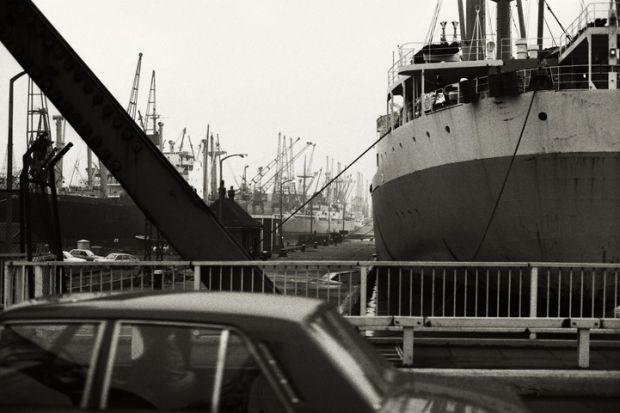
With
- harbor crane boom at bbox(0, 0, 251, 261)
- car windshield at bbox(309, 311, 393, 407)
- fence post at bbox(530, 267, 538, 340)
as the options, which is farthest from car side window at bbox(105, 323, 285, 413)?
fence post at bbox(530, 267, 538, 340)

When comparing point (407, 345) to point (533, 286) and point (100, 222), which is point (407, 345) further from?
point (100, 222)

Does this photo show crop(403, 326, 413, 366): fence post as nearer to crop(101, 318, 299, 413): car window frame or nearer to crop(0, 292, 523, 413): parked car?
crop(0, 292, 523, 413): parked car

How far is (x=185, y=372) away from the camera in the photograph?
3715 millimetres

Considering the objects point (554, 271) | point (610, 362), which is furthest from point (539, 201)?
point (610, 362)

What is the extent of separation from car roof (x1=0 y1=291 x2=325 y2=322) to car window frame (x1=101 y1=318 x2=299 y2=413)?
0.10 ft

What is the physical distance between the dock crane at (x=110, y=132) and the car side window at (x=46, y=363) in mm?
5094

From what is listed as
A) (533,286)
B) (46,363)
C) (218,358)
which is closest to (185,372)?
(218,358)

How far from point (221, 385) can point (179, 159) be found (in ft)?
426

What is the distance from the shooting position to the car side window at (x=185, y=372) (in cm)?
353

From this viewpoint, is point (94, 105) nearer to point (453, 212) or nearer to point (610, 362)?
point (610, 362)

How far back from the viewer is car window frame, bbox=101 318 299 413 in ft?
11.0

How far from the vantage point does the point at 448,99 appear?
27.0 meters

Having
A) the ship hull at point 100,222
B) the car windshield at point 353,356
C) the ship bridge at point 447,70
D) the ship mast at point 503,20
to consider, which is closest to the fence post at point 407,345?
the car windshield at point 353,356

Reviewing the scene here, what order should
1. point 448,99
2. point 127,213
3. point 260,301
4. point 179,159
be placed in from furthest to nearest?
point 179,159, point 127,213, point 448,99, point 260,301
